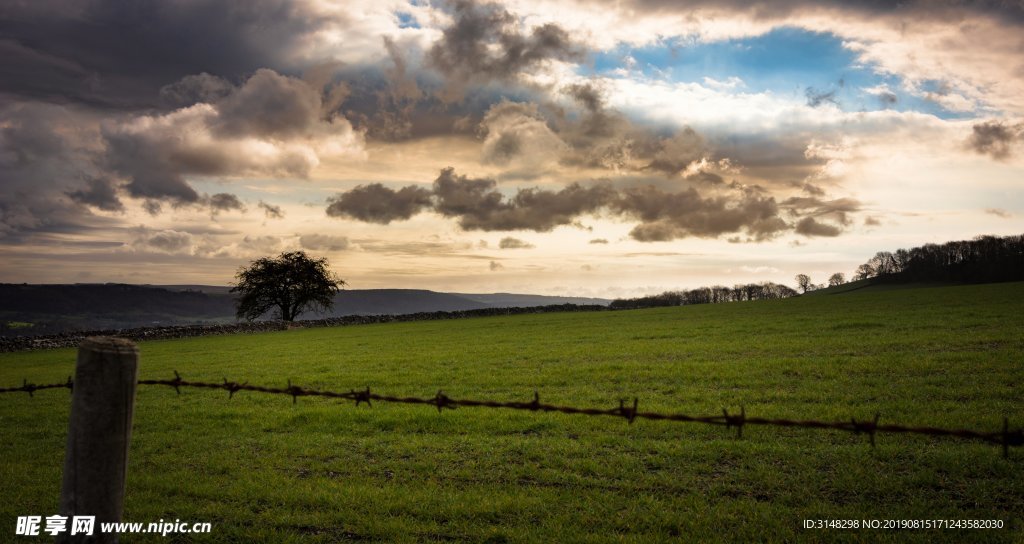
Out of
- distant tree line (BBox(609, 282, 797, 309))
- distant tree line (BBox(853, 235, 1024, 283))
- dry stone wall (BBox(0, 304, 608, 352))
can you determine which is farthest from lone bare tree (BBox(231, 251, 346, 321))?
distant tree line (BBox(853, 235, 1024, 283))

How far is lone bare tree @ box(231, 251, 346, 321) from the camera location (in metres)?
69.5

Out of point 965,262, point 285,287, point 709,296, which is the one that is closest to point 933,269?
point 965,262

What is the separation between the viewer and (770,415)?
11.8 m

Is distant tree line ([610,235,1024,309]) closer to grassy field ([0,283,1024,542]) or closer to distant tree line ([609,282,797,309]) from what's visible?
distant tree line ([609,282,797,309])

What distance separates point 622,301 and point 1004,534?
89040mm

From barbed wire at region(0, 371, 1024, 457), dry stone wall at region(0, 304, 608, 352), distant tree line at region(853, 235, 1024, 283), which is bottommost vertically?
dry stone wall at region(0, 304, 608, 352)

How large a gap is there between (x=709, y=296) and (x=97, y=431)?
105662 mm

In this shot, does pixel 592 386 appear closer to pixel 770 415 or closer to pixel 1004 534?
pixel 770 415

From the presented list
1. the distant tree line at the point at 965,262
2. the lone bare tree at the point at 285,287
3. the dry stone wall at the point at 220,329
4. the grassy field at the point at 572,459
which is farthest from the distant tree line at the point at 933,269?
the grassy field at the point at 572,459

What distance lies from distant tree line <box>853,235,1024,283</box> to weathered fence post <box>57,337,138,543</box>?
109788 mm

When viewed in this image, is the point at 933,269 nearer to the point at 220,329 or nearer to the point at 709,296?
the point at 709,296

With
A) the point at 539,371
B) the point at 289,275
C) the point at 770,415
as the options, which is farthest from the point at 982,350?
the point at 289,275

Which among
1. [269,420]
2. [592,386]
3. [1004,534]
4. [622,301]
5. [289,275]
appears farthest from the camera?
[622,301]

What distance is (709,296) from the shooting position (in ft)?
335
